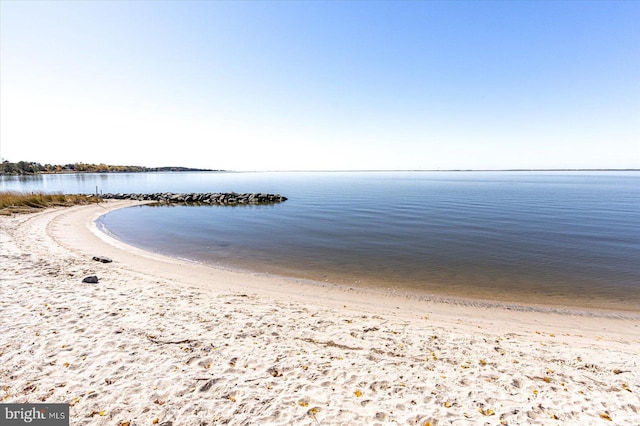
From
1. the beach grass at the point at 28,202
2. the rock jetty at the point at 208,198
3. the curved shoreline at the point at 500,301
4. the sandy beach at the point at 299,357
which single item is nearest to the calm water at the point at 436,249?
the curved shoreline at the point at 500,301

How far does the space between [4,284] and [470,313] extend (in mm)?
17215

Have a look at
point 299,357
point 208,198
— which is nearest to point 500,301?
point 299,357

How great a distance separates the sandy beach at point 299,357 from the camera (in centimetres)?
498

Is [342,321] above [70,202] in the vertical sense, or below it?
below

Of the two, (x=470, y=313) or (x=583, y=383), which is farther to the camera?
(x=470, y=313)

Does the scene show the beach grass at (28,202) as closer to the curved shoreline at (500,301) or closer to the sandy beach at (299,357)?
the sandy beach at (299,357)

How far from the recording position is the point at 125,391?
525 centimetres

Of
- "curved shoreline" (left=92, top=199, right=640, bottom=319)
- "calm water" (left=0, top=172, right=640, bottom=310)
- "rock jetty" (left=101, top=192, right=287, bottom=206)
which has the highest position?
"rock jetty" (left=101, top=192, right=287, bottom=206)

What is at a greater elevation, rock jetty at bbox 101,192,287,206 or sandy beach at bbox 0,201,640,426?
rock jetty at bbox 101,192,287,206

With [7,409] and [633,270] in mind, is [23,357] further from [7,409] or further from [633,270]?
[633,270]

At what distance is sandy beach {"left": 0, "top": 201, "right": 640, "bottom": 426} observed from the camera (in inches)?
196

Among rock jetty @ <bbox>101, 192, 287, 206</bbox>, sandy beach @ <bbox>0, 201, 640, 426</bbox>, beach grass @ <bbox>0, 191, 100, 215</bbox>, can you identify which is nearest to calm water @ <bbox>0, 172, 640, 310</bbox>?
sandy beach @ <bbox>0, 201, 640, 426</bbox>

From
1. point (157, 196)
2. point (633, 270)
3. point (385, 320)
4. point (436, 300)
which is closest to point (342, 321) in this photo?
point (385, 320)

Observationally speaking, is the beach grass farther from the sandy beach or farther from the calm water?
the sandy beach
